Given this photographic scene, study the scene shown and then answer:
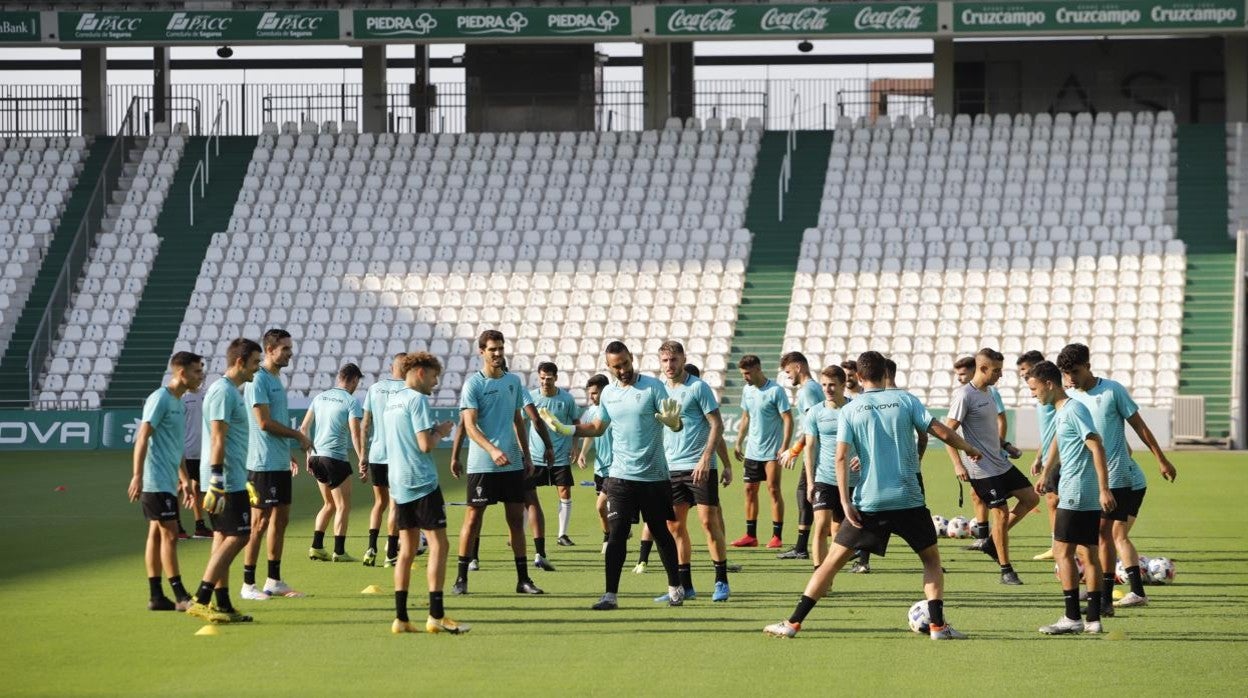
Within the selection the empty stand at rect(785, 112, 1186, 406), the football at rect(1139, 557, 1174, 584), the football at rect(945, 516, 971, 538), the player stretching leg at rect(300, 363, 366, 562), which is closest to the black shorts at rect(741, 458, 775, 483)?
the football at rect(945, 516, 971, 538)

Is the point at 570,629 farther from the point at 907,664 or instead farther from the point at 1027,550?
the point at 1027,550

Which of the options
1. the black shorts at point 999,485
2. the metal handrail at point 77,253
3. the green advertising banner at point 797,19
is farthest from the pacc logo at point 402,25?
the black shorts at point 999,485

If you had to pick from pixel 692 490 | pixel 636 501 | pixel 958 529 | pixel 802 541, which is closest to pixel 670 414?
pixel 636 501

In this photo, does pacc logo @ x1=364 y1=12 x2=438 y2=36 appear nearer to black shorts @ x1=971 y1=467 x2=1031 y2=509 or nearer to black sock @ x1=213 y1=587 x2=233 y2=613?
black shorts @ x1=971 y1=467 x2=1031 y2=509

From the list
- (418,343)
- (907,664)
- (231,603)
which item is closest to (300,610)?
(231,603)

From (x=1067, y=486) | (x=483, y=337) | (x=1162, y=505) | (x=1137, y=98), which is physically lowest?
A: (x=1162, y=505)

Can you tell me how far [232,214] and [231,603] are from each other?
30717 mm

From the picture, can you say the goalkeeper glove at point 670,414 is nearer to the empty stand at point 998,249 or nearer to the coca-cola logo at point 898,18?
the empty stand at point 998,249

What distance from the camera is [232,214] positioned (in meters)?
41.6

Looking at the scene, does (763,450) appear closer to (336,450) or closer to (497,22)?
(336,450)

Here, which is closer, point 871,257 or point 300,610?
point 300,610

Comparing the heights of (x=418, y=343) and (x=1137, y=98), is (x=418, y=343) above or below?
below

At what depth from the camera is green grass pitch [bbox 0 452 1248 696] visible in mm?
9516

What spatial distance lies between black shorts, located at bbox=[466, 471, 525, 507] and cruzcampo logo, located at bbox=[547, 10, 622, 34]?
28.9 metres
